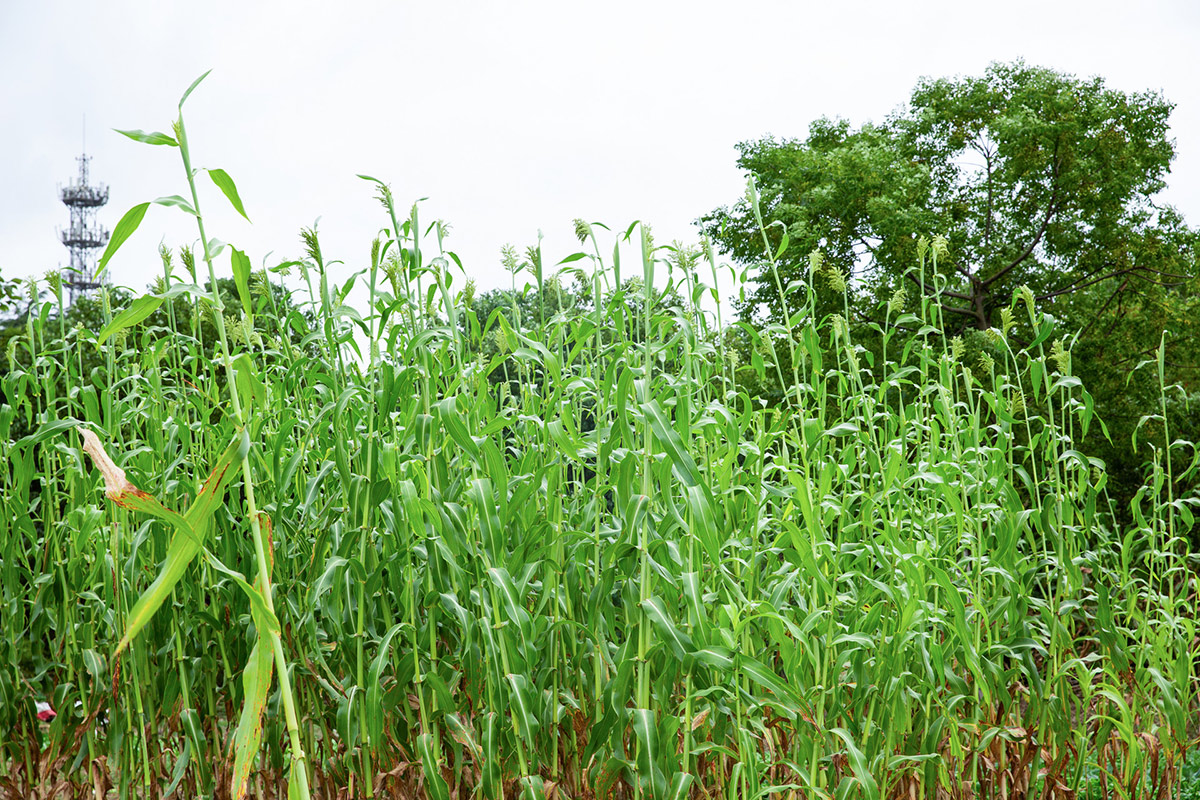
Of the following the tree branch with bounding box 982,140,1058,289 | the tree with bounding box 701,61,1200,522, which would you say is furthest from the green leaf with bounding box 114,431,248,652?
the tree branch with bounding box 982,140,1058,289

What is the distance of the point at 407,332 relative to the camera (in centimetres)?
249

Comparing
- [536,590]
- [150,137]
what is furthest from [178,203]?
[536,590]

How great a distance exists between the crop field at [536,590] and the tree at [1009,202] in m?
9.65

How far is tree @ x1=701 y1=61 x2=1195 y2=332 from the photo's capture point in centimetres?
1222

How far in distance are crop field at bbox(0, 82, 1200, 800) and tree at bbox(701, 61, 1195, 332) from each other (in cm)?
965

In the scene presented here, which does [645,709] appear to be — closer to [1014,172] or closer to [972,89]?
[1014,172]

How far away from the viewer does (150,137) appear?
3.96 feet

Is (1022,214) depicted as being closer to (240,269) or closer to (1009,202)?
(1009,202)

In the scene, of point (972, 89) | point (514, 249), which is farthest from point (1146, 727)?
point (972, 89)

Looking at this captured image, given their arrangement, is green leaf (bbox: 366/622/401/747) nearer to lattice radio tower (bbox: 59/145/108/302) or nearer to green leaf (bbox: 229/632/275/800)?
green leaf (bbox: 229/632/275/800)

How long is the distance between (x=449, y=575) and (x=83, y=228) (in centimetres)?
5225

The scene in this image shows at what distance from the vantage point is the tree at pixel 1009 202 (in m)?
12.2

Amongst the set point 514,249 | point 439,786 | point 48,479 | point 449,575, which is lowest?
point 439,786

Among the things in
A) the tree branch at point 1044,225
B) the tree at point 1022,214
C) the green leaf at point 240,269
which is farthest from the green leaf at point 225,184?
the tree branch at point 1044,225
